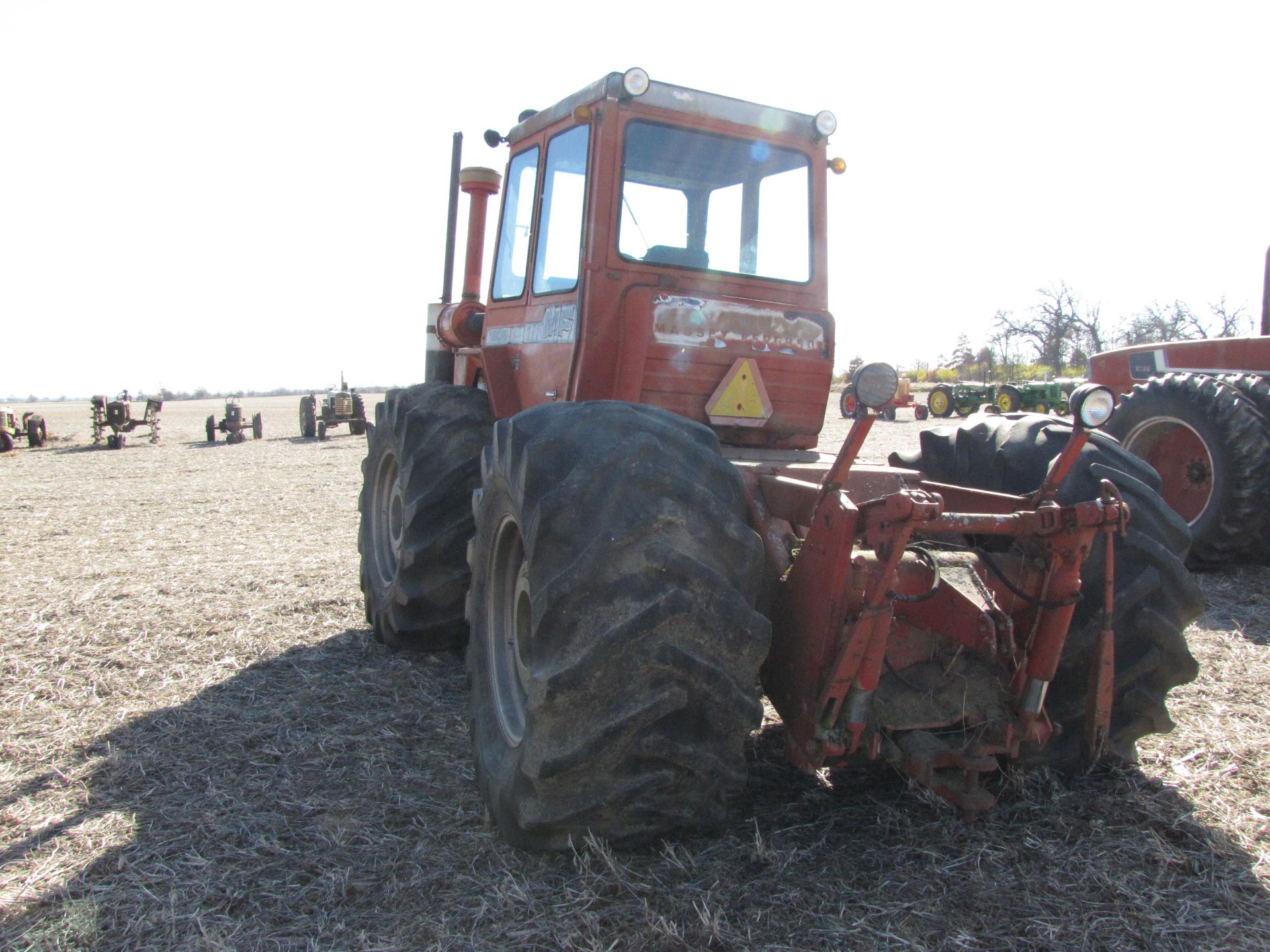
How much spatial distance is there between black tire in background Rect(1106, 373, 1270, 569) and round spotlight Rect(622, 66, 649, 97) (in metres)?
5.05

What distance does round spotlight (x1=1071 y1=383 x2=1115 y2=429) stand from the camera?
10.3ft

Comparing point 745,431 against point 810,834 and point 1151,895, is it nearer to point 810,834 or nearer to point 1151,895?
point 810,834

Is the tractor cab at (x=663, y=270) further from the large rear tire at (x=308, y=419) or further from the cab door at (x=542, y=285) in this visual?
the large rear tire at (x=308, y=419)

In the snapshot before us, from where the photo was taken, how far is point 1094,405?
3135mm

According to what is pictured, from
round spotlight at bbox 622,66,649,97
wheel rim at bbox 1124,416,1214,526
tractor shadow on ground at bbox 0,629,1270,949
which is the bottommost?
tractor shadow on ground at bbox 0,629,1270,949

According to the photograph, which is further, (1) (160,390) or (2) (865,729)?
(1) (160,390)

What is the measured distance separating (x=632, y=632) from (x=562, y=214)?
246 cm

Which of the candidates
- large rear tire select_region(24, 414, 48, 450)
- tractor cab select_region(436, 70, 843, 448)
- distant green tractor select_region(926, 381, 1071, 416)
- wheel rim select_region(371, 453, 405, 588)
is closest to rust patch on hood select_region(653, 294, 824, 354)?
tractor cab select_region(436, 70, 843, 448)

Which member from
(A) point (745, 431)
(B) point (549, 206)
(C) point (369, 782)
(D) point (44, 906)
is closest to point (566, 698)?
(C) point (369, 782)

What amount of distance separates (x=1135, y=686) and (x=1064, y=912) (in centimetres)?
95

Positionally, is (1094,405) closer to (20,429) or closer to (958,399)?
(20,429)

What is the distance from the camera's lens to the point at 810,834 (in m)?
3.06

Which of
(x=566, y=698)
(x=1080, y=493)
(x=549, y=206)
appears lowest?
(x=566, y=698)

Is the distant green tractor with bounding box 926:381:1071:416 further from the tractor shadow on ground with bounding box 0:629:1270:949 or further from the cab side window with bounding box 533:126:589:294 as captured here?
the tractor shadow on ground with bounding box 0:629:1270:949
